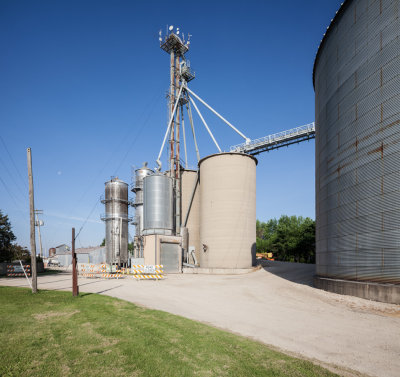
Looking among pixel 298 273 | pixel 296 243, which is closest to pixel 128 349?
pixel 298 273

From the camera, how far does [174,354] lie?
6.64 metres

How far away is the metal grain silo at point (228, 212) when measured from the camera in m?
35.3

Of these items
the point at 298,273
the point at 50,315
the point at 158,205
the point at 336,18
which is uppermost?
the point at 336,18

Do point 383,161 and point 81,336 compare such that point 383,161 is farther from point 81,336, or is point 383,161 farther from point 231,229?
point 231,229

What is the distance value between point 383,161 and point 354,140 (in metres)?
2.75

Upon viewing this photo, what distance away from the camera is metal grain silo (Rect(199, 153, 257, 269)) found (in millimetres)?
35281

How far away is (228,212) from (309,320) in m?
25.0

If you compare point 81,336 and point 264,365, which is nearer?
point 264,365

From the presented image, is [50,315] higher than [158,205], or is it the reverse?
[158,205]

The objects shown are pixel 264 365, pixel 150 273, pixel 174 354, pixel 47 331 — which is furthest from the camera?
pixel 150 273

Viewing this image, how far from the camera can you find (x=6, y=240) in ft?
124

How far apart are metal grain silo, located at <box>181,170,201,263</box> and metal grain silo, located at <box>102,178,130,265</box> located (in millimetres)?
12581

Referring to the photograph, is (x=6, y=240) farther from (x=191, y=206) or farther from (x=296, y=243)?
(x=296, y=243)

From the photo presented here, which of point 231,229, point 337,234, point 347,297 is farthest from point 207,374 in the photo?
point 231,229
